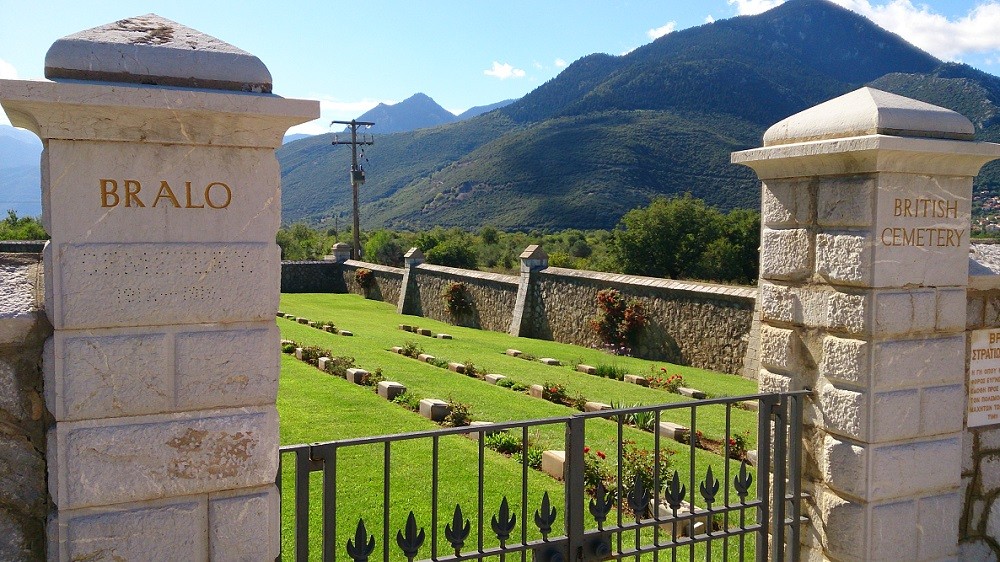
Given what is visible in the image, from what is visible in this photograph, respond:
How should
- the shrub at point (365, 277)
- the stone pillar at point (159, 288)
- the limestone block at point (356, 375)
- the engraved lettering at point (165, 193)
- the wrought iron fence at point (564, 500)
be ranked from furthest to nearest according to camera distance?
the shrub at point (365, 277) → the limestone block at point (356, 375) → the wrought iron fence at point (564, 500) → the engraved lettering at point (165, 193) → the stone pillar at point (159, 288)

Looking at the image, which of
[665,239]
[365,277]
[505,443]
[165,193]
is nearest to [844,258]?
[165,193]

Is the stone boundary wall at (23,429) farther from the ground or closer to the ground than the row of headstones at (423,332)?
farther from the ground

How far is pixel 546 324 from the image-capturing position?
65.7 feet

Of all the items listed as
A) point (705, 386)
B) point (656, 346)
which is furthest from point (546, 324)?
point (705, 386)

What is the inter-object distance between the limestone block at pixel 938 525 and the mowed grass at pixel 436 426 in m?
1.08

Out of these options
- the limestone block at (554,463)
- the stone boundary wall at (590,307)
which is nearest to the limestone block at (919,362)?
the limestone block at (554,463)

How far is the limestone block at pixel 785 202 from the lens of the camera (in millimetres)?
4316

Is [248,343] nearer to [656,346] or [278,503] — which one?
[278,503]

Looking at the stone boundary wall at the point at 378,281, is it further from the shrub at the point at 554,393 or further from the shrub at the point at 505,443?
the shrub at the point at 505,443

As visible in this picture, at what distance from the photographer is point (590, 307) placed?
18.2 meters

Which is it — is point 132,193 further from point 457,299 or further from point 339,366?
point 457,299

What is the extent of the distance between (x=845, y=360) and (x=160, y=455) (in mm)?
3303

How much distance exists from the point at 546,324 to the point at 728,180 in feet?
141

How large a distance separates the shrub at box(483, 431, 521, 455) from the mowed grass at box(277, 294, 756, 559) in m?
0.17
